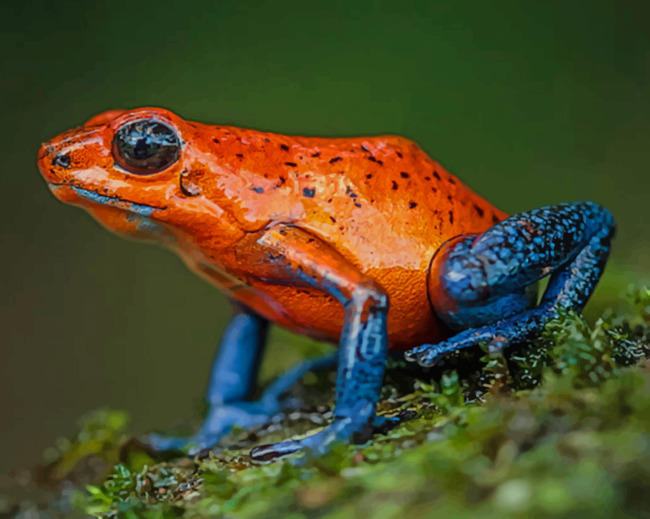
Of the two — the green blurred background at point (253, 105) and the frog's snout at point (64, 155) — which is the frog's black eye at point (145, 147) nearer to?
the frog's snout at point (64, 155)

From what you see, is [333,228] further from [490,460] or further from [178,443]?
[178,443]

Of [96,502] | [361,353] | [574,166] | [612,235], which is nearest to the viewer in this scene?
[361,353]

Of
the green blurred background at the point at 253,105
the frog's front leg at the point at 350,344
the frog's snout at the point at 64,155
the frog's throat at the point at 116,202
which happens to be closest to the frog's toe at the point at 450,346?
the frog's front leg at the point at 350,344

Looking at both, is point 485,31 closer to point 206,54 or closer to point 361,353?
point 206,54

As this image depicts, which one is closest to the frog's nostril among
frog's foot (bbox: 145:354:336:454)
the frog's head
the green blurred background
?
the frog's head

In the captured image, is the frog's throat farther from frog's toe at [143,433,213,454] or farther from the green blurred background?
the green blurred background

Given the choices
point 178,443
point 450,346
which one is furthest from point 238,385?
point 450,346

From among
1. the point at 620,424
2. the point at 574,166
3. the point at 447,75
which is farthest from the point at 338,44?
the point at 620,424
